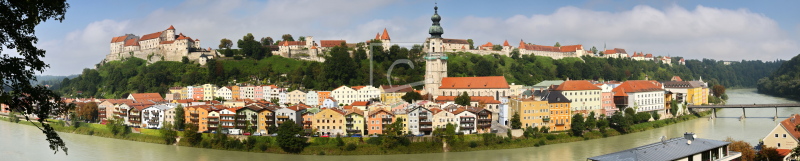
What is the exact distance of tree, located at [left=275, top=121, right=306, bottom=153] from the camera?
19.4 m

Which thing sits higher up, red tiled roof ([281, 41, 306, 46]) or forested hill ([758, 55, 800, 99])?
red tiled roof ([281, 41, 306, 46])

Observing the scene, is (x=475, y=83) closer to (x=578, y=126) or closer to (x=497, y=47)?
(x=578, y=126)

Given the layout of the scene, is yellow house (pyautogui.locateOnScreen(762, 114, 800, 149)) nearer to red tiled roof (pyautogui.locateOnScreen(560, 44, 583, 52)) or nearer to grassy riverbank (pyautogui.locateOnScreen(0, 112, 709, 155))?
grassy riverbank (pyautogui.locateOnScreen(0, 112, 709, 155))

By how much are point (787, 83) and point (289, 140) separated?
44.3 m

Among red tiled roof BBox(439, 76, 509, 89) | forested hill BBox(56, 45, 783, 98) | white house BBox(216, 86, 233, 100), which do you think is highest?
forested hill BBox(56, 45, 783, 98)

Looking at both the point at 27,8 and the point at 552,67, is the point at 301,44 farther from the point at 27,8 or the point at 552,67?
the point at 27,8

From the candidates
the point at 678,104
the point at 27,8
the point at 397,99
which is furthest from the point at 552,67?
the point at 27,8

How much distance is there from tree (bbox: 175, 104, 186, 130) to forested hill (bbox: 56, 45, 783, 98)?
11711 millimetres

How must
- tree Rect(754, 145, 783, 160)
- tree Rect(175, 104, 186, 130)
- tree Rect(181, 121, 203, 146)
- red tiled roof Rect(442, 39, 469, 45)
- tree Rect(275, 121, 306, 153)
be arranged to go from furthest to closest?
red tiled roof Rect(442, 39, 469, 45) → tree Rect(175, 104, 186, 130) → tree Rect(181, 121, 203, 146) → tree Rect(275, 121, 306, 153) → tree Rect(754, 145, 783, 160)

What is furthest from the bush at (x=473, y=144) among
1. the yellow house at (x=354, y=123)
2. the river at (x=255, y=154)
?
the yellow house at (x=354, y=123)

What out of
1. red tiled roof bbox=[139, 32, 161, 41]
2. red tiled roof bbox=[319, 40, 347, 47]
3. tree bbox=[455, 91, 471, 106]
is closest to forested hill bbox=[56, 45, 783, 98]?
red tiled roof bbox=[139, 32, 161, 41]

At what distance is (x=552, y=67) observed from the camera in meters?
50.2

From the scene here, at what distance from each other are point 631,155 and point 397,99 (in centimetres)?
2386

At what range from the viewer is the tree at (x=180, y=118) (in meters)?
23.6
